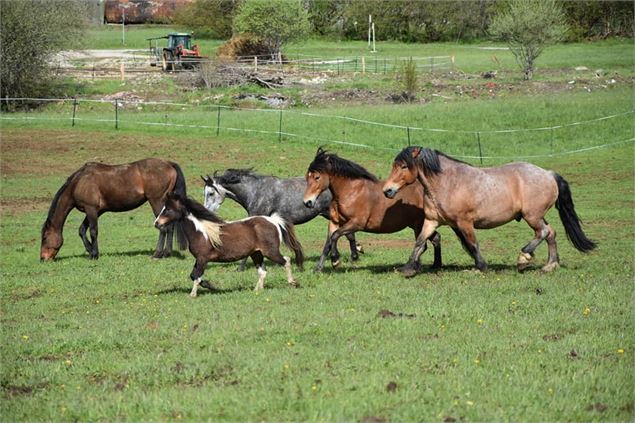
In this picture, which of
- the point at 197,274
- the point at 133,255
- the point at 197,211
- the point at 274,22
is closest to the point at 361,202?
the point at 197,211

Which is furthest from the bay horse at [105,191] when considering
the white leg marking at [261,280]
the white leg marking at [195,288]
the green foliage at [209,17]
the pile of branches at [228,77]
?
the green foliage at [209,17]

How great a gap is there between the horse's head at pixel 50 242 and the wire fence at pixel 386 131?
19.4 meters

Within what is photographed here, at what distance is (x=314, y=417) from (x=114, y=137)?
31787mm

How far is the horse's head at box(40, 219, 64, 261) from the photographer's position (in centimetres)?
1877

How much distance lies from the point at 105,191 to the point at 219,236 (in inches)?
248

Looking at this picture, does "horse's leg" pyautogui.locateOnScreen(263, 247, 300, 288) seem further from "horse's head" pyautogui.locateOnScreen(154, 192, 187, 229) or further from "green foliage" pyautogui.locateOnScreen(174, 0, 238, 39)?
"green foliage" pyautogui.locateOnScreen(174, 0, 238, 39)

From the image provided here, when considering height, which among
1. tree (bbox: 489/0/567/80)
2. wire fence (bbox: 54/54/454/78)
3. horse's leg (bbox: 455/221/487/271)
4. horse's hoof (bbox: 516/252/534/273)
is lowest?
horse's hoof (bbox: 516/252/534/273)

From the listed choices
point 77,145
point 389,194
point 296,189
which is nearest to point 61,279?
point 296,189

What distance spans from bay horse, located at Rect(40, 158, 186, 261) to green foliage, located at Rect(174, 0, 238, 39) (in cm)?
6873

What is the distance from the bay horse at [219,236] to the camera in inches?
541

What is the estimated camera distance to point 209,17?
89.2m

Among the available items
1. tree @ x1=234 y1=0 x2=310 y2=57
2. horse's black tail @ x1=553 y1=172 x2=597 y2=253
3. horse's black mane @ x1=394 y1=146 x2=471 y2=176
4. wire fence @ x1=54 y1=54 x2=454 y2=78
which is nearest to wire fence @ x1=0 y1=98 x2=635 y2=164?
wire fence @ x1=54 y1=54 x2=454 y2=78

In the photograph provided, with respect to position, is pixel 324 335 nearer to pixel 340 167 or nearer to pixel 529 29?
pixel 340 167

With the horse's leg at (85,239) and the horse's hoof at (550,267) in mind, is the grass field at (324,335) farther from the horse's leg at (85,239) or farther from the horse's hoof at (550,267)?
the horse's leg at (85,239)
